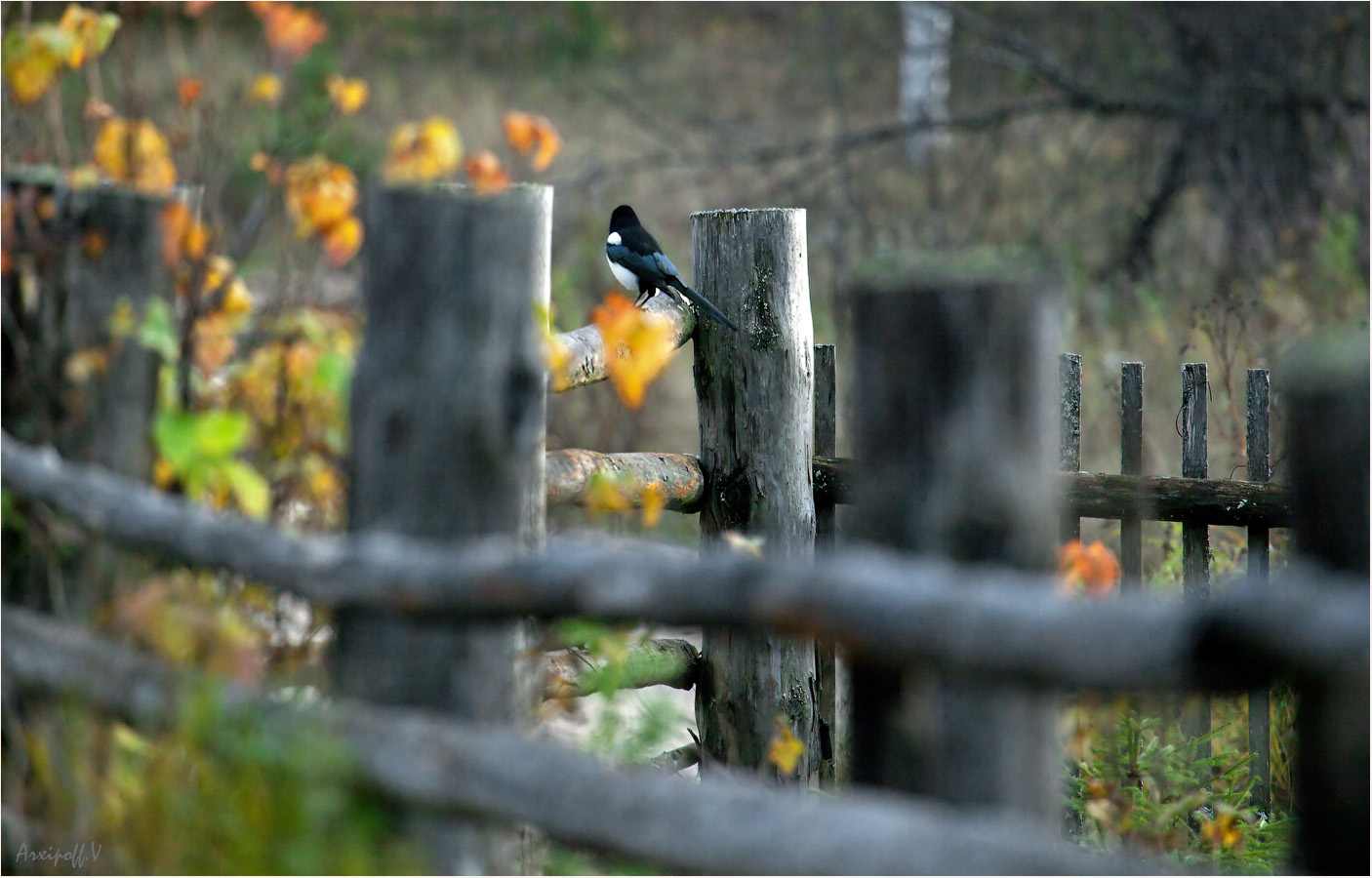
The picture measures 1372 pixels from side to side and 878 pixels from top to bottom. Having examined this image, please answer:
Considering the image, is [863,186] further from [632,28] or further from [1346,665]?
[1346,665]

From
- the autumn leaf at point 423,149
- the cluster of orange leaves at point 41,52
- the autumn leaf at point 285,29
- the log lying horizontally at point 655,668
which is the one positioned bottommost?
the log lying horizontally at point 655,668

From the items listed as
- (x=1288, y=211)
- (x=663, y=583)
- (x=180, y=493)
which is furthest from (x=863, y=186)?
(x=663, y=583)

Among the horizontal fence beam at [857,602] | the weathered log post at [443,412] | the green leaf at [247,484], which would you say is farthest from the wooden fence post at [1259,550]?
the green leaf at [247,484]

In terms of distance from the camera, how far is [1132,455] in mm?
3023

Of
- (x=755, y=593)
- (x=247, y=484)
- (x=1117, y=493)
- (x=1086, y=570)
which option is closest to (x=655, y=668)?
(x=1086, y=570)

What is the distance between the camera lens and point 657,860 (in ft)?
4.18

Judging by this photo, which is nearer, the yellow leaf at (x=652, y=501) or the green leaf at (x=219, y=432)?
the green leaf at (x=219, y=432)

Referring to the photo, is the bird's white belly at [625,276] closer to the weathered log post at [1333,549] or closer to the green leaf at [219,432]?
the green leaf at [219,432]

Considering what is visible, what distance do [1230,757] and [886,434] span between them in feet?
6.90

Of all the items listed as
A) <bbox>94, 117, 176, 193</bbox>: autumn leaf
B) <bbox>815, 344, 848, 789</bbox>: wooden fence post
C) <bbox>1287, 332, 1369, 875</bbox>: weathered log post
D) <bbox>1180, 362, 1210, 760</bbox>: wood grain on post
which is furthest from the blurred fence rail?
<bbox>1180, 362, 1210, 760</bbox>: wood grain on post

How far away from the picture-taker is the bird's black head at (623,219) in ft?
13.8

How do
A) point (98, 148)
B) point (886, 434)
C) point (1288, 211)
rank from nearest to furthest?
1. point (886, 434)
2. point (98, 148)
3. point (1288, 211)

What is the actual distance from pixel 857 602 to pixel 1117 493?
203cm

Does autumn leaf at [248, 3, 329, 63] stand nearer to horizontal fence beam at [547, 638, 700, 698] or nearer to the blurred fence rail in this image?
the blurred fence rail
